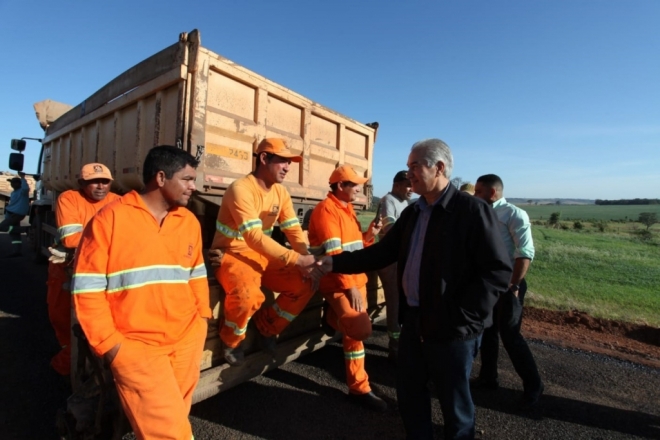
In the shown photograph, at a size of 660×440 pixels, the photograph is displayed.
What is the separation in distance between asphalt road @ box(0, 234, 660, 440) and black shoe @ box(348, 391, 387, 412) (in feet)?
0.20

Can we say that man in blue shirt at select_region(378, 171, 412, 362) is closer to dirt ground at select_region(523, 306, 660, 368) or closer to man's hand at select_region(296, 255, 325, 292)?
man's hand at select_region(296, 255, 325, 292)

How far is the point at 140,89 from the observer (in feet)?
15.3

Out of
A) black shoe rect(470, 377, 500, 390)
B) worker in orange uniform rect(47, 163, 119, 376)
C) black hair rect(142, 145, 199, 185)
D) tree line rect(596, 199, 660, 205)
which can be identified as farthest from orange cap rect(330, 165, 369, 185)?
tree line rect(596, 199, 660, 205)

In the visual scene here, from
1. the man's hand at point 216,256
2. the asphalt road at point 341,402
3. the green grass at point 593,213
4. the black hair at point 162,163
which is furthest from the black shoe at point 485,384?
the green grass at point 593,213

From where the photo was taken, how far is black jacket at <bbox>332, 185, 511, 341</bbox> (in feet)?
6.76

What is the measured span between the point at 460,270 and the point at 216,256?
1810 mm

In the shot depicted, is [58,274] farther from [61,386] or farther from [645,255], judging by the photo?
[645,255]

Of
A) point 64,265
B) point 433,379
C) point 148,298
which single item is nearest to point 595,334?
point 433,379

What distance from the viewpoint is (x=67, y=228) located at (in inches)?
140

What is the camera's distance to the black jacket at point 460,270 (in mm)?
2061

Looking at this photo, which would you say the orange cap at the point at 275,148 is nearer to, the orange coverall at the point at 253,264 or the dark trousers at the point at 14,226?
the orange coverall at the point at 253,264

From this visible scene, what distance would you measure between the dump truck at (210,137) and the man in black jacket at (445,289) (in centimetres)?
137

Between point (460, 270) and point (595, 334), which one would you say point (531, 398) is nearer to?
point (460, 270)

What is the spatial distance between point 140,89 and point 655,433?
20.2 ft
